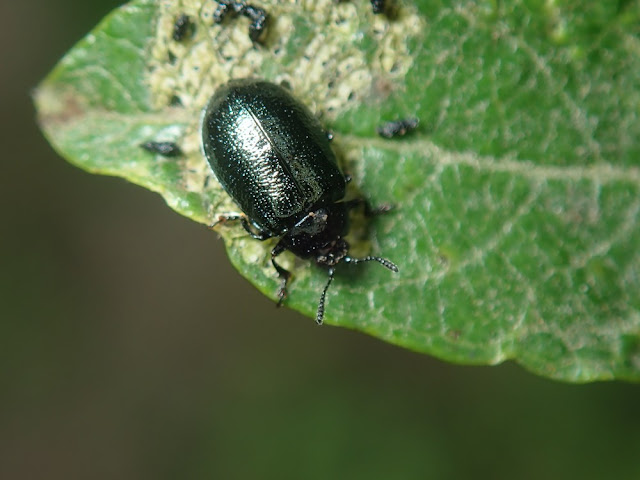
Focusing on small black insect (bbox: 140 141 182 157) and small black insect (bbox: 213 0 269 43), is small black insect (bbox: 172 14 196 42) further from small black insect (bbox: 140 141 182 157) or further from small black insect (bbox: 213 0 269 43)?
small black insect (bbox: 140 141 182 157)

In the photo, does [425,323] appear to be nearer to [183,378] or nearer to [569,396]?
[569,396]

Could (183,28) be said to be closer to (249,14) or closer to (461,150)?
(249,14)

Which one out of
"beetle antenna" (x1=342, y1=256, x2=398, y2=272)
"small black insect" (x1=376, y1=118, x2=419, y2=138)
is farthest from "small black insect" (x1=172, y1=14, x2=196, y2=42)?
"beetle antenna" (x1=342, y1=256, x2=398, y2=272)

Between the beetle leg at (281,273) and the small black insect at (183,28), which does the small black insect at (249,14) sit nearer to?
the small black insect at (183,28)

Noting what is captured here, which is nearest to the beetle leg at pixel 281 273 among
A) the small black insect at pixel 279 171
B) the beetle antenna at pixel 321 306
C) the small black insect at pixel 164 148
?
the small black insect at pixel 279 171

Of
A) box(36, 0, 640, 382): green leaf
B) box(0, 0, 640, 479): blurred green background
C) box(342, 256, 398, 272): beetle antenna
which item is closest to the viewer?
box(36, 0, 640, 382): green leaf

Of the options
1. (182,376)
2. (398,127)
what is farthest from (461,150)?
(182,376)
